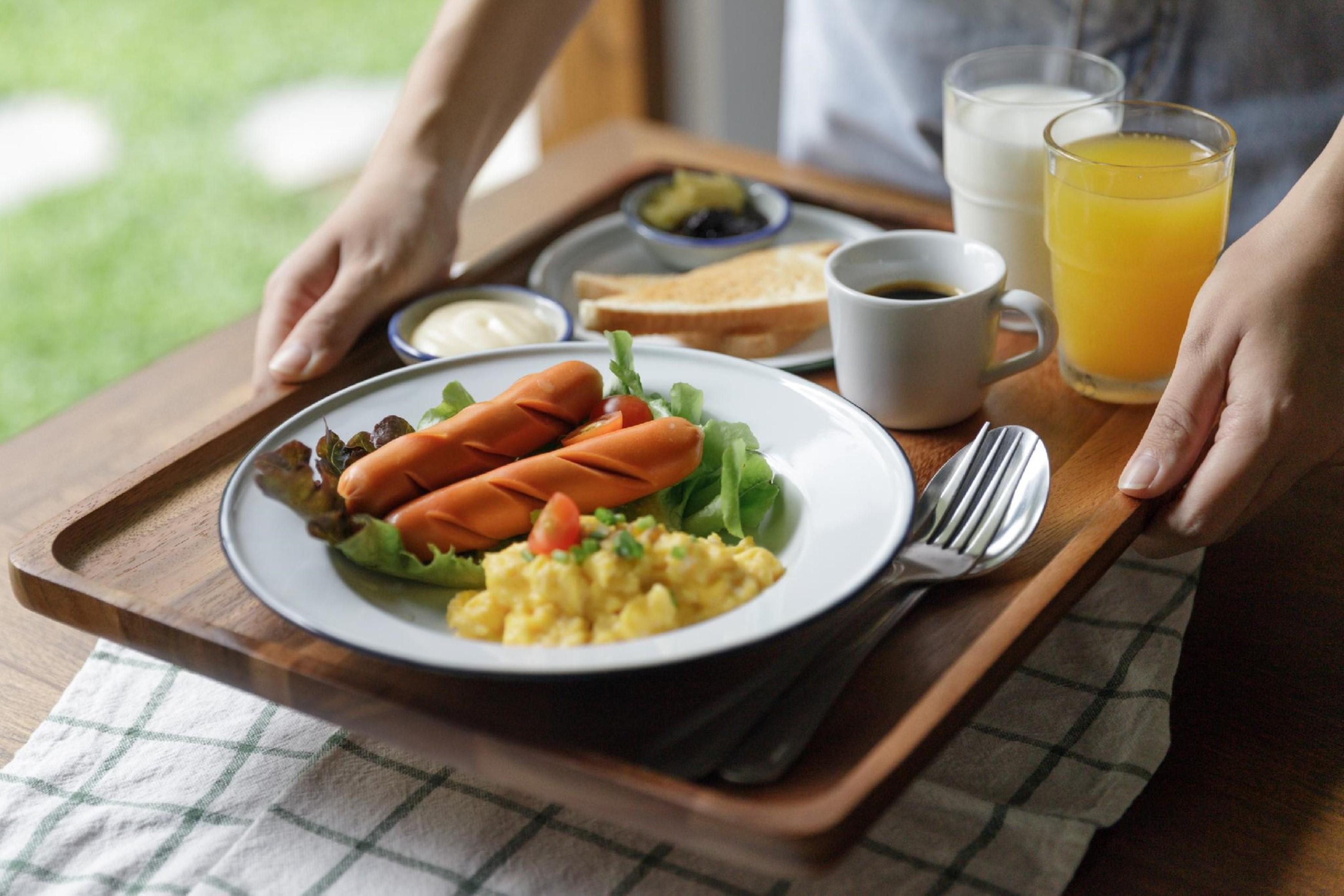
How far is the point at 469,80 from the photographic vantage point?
1951mm

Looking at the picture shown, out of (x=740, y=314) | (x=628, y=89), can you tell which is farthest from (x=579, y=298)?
(x=628, y=89)

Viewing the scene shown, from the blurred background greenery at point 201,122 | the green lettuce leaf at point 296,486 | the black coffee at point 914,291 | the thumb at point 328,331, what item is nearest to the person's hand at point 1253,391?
the black coffee at point 914,291

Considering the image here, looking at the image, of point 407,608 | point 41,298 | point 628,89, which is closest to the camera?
point 407,608

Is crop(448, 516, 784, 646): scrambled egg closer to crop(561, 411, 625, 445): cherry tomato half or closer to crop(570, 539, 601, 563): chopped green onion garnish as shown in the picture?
crop(570, 539, 601, 563): chopped green onion garnish

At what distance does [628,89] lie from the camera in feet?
12.3

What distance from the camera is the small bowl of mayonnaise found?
161 cm

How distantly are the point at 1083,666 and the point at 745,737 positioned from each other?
18.4 inches

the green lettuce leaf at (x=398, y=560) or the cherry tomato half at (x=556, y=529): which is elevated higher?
the cherry tomato half at (x=556, y=529)

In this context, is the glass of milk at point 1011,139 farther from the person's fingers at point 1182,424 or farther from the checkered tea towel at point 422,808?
the checkered tea towel at point 422,808

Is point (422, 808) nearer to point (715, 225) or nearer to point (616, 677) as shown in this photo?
point (616, 677)

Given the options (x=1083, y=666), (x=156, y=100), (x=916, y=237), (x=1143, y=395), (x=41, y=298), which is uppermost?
(x=916, y=237)

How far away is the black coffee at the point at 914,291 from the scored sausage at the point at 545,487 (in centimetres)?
39

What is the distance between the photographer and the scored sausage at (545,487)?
1.15m

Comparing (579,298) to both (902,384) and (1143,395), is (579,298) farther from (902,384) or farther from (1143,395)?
(1143,395)
